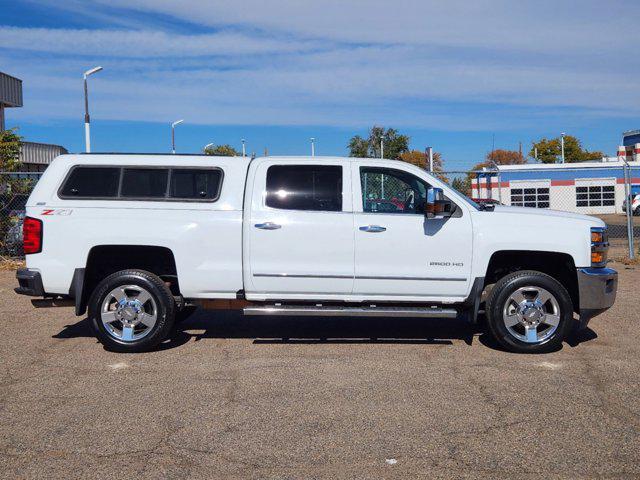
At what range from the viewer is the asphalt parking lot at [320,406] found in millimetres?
4227

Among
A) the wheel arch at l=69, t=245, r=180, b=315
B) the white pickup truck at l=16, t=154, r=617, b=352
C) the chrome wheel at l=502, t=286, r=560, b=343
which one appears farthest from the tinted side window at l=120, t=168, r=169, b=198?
the chrome wheel at l=502, t=286, r=560, b=343

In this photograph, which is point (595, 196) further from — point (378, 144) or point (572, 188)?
point (378, 144)

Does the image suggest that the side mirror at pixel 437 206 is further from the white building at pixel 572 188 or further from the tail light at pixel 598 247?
the white building at pixel 572 188

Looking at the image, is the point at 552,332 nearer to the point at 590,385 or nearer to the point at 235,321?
the point at 590,385

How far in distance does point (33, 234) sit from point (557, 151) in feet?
238

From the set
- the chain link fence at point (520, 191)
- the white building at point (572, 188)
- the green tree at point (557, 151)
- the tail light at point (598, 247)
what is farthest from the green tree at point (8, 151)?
the green tree at point (557, 151)

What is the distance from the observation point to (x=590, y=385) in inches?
228

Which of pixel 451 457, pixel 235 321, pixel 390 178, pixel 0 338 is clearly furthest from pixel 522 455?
pixel 0 338

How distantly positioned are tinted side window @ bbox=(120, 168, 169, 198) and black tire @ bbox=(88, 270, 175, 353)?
32.2 inches

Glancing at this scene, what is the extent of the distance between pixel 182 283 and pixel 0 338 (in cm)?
255

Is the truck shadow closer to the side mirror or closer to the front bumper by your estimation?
the front bumper

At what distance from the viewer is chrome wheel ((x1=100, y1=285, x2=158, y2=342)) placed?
692 cm

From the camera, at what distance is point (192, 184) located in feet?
23.0

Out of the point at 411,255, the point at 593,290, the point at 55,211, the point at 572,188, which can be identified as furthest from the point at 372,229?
the point at 572,188
